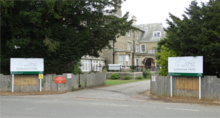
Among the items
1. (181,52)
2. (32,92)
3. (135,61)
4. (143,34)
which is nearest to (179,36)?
(181,52)

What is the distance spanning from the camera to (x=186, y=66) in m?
12.9

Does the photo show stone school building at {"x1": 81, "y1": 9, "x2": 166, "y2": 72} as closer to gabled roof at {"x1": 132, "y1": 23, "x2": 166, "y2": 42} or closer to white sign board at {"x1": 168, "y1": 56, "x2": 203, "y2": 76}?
gabled roof at {"x1": 132, "y1": 23, "x2": 166, "y2": 42}

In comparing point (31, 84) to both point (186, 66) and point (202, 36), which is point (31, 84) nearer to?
point (186, 66)

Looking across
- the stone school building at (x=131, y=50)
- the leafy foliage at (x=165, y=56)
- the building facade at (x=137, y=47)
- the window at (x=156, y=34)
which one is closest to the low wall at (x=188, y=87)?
the leafy foliage at (x=165, y=56)

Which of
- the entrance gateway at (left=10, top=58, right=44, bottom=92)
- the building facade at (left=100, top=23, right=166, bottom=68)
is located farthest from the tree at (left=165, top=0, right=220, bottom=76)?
the building facade at (left=100, top=23, right=166, bottom=68)

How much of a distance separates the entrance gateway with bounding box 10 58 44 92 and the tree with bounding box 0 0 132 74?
46 centimetres

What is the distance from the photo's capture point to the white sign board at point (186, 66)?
12539mm

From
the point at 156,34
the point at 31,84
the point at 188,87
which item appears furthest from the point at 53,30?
the point at 156,34

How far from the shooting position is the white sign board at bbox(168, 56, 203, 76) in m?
12.5

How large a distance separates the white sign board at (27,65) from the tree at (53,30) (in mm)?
462

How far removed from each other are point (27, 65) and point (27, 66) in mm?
69

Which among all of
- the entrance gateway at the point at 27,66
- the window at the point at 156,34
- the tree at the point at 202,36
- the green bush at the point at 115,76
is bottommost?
the green bush at the point at 115,76

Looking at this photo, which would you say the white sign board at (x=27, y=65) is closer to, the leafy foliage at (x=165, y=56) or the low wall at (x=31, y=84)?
the low wall at (x=31, y=84)

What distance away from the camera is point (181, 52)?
518 inches
